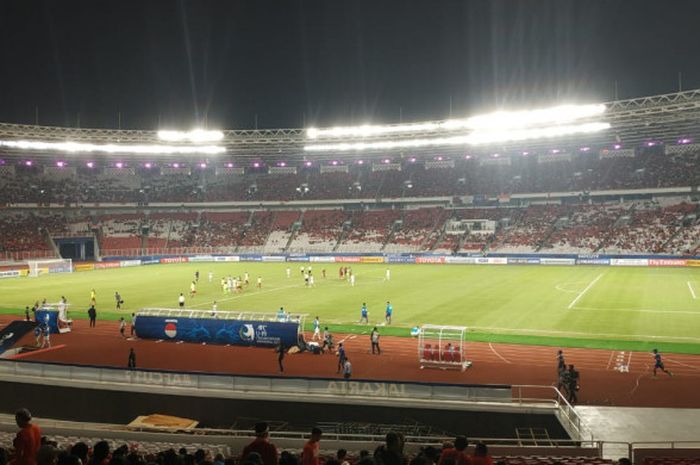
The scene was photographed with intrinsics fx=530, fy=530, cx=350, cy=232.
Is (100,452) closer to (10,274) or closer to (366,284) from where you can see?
(366,284)

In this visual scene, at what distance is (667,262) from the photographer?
62.1 m

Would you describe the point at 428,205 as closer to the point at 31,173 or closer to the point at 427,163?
the point at 427,163

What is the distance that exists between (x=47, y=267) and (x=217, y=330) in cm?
4889

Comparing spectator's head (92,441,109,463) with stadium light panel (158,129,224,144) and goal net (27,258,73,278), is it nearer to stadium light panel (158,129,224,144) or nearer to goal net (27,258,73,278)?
goal net (27,258,73,278)

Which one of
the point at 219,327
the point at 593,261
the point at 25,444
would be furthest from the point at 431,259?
the point at 25,444

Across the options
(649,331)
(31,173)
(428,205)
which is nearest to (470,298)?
(649,331)

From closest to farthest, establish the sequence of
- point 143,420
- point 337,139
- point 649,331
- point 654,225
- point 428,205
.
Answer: point 143,420
point 649,331
point 654,225
point 337,139
point 428,205

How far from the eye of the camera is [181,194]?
3949 inches

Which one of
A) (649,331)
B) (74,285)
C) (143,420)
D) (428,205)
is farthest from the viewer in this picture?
(428,205)

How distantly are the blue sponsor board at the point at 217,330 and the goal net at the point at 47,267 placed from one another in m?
43.0

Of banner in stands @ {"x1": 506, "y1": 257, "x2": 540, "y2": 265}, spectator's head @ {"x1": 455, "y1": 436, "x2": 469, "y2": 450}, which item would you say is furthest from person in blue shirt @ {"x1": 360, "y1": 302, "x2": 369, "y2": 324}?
banner in stands @ {"x1": 506, "y1": 257, "x2": 540, "y2": 265}

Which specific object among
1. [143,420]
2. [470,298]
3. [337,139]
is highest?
[337,139]

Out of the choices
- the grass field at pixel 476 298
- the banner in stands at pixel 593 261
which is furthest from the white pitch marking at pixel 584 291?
the banner in stands at pixel 593 261

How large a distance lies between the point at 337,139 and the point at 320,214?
2420cm
